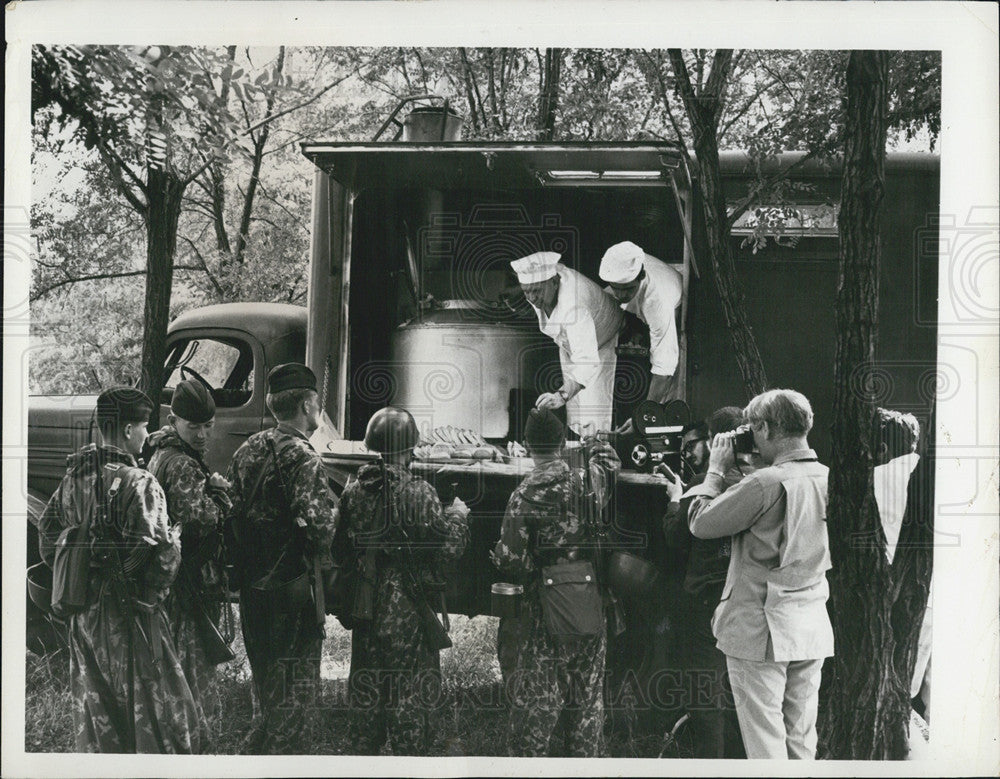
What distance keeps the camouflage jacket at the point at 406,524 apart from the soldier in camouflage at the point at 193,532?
1.93 ft

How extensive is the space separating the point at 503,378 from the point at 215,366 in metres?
1.27

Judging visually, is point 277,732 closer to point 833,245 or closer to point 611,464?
point 611,464

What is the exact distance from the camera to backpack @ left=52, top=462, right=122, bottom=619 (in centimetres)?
394

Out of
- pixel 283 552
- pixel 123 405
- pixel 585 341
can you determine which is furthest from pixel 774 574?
pixel 123 405

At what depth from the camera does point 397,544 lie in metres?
3.85

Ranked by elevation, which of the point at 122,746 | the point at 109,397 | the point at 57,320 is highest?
the point at 57,320

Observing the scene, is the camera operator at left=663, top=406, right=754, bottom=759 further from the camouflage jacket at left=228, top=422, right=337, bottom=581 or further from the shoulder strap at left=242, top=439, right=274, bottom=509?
the shoulder strap at left=242, top=439, right=274, bottom=509

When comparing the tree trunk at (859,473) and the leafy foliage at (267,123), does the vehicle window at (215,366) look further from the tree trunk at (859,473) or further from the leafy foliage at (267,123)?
the tree trunk at (859,473)

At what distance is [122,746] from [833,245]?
3.64 meters

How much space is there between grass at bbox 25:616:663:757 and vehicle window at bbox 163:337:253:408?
106 centimetres

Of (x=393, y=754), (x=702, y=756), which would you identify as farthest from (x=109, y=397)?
(x=702, y=756)

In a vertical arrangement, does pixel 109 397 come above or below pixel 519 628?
above

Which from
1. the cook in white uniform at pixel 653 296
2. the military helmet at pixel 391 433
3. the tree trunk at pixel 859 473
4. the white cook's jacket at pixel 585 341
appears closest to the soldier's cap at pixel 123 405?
the military helmet at pixel 391 433

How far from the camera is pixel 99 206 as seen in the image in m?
4.03
